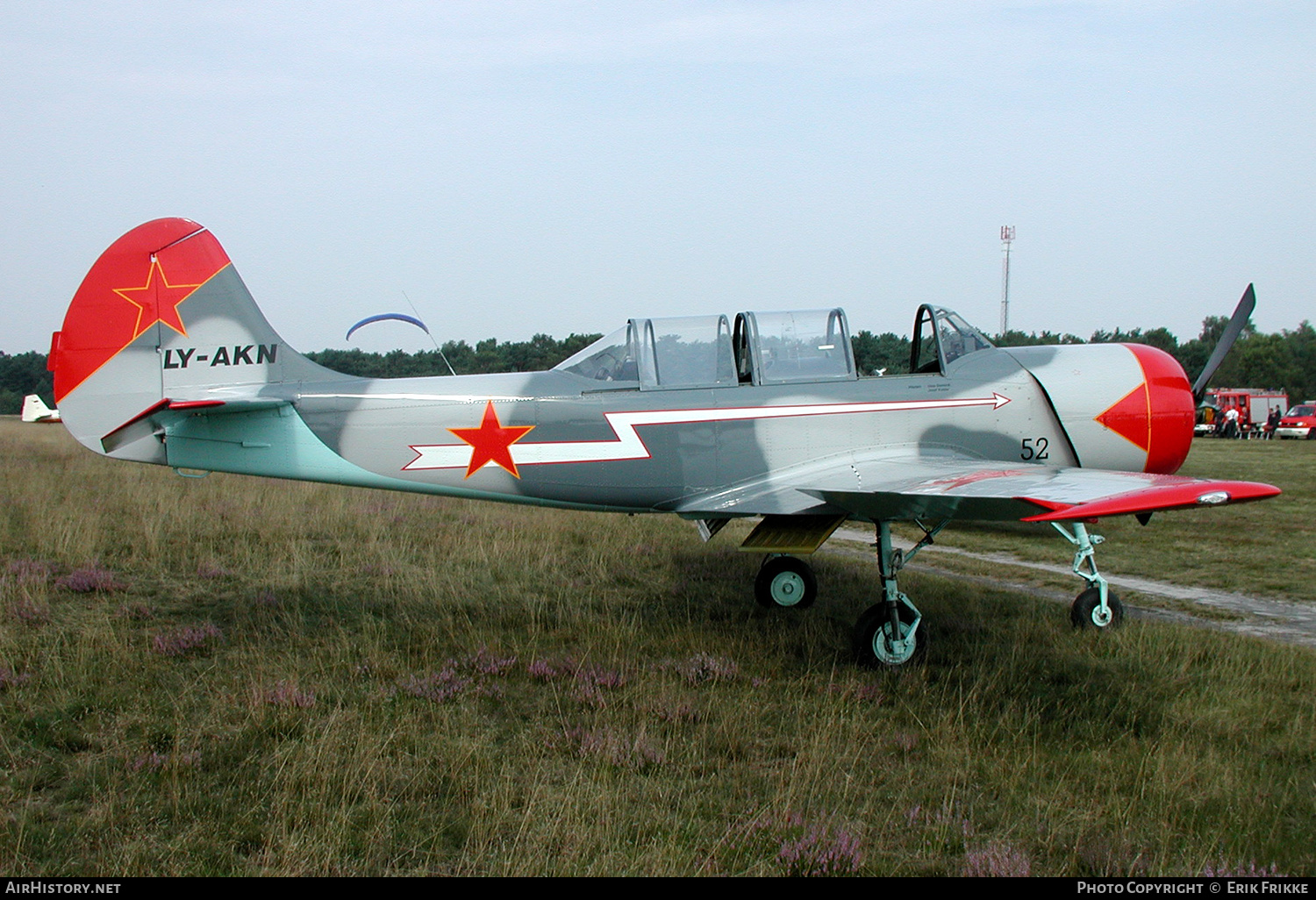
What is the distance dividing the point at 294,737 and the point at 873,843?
287 cm

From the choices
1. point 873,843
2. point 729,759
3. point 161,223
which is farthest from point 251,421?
point 873,843

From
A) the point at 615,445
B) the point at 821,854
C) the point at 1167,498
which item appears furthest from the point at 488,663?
the point at 1167,498

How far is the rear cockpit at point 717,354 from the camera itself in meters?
6.71

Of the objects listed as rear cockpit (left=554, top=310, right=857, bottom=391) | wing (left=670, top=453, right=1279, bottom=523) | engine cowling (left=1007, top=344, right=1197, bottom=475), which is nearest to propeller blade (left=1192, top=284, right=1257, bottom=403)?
engine cowling (left=1007, top=344, right=1197, bottom=475)

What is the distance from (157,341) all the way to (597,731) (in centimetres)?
462

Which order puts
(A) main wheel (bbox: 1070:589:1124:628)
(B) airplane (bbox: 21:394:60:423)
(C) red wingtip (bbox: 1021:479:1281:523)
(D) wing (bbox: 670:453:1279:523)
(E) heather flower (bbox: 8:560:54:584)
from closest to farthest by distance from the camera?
(C) red wingtip (bbox: 1021:479:1281:523), (D) wing (bbox: 670:453:1279:523), (A) main wheel (bbox: 1070:589:1124:628), (E) heather flower (bbox: 8:560:54:584), (B) airplane (bbox: 21:394:60:423)

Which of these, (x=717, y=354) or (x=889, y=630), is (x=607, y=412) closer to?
(x=717, y=354)

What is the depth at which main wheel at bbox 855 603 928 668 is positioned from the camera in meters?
5.86

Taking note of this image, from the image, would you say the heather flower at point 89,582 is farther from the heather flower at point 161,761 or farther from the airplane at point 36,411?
the airplane at point 36,411

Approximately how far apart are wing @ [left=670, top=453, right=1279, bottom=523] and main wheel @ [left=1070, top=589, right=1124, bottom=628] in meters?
A: 1.43

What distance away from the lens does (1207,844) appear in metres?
3.44

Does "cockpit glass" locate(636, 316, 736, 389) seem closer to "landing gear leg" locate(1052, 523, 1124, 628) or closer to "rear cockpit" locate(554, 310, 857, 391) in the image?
"rear cockpit" locate(554, 310, 857, 391)

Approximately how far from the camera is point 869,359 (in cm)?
812

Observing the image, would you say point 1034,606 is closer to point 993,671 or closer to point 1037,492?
point 993,671
